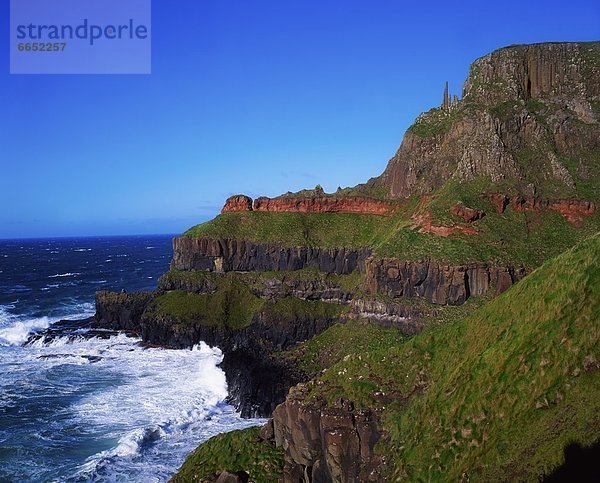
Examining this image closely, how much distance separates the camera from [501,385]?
650 inches

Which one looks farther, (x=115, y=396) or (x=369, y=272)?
(x=369, y=272)

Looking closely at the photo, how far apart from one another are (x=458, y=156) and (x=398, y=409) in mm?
45984

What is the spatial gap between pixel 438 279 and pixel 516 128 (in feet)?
81.3

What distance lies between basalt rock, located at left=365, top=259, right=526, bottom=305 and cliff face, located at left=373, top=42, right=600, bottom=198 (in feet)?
47.1

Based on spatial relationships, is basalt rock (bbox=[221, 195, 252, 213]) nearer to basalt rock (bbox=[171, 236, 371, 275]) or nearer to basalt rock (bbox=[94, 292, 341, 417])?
basalt rock (bbox=[171, 236, 371, 275])

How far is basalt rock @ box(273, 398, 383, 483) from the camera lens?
17.2 metres

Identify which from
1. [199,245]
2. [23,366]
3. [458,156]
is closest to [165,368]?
[23,366]

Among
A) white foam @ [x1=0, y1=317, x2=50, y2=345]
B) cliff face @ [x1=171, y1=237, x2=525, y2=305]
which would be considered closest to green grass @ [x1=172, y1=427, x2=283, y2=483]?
cliff face @ [x1=171, y1=237, x2=525, y2=305]

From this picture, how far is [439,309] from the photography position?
145ft

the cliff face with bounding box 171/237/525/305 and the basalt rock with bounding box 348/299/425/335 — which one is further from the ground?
the cliff face with bounding box 171/237/525/305

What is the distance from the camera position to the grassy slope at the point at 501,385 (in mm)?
14797

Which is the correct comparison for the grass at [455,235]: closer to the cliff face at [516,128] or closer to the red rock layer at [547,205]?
the red rock layer at [547,205]

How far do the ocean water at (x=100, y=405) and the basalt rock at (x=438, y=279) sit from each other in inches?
685

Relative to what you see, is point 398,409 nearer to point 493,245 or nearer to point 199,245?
point 493,245
